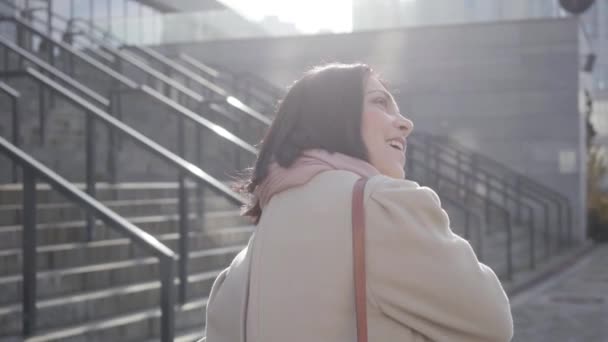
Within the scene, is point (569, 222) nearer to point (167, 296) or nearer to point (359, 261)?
point (167, 296)

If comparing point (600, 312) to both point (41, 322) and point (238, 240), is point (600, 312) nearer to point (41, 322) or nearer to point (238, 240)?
point (238, 240)

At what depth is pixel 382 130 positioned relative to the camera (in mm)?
2150

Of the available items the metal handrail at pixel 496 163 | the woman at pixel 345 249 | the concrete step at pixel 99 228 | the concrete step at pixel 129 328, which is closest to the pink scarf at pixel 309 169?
the woman at pixel 345 249

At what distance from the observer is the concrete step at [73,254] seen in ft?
18.4

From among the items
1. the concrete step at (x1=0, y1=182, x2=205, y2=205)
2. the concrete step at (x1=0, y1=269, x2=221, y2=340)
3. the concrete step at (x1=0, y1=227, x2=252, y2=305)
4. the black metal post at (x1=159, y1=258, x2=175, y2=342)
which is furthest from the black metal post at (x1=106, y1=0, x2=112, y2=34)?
the black metal post at (x1=159, y1=258, x2=175, y2=342)

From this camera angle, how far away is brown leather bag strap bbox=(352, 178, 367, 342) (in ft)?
6.18

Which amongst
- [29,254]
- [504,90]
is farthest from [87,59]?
[504,90]

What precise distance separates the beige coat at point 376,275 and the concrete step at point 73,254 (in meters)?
3.98

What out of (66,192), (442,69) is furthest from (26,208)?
(442,69)

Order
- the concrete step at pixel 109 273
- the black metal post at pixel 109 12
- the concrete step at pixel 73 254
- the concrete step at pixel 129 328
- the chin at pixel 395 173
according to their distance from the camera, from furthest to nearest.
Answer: the black metal post at pixel 109 12, the concrete step at pixel 73 254, the concrete step at pixel 109 273, the concrete step at pixel 129 328, the chin at pixel 395 173

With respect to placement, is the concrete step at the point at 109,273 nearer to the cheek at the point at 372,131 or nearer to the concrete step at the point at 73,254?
the concrete step at the point at 73,254

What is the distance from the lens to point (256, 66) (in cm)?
1866

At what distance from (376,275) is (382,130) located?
0.42m

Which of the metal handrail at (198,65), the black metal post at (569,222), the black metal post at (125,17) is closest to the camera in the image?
the metal handrail at (198,65)
